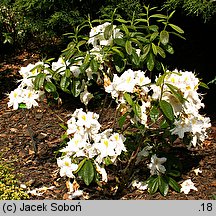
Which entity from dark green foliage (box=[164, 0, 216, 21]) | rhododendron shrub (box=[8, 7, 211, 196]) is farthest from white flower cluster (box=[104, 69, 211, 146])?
dark green foliage (box=[164, 0, 216, 21])

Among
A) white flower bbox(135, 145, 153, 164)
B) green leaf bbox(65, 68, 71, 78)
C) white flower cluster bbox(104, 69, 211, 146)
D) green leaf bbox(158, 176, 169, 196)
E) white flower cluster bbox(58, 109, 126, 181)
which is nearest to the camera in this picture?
white flower cluster bbox(104, 69, 211, 146)

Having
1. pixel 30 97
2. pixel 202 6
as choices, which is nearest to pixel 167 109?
pixel 30 97

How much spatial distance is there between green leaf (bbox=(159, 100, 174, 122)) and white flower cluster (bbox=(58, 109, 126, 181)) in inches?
14.6

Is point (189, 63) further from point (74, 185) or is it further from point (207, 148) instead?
point (74, 185)

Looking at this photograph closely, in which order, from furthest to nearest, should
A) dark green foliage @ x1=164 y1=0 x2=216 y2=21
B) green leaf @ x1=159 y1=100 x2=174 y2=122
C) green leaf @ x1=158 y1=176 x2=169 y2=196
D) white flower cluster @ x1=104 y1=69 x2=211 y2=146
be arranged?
dark green foliage @ x1=164 y1=0 x2=216 y2=21
green leaf @ x1=158 y1=176 x2=169 y2=196
white flower cluster @ x1=104 y1=69 x2=211 y2=146
green leaf @ x1=159 y1=100 x2=174 y2=122

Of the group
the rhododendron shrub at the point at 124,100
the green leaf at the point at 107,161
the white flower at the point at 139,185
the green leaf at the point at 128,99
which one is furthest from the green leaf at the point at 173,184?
the green leaf at the point at 128,99

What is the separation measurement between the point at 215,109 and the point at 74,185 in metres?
1.87

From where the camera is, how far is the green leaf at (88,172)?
2.98 meters

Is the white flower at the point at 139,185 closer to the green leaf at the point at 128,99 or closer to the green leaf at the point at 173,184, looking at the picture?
the green leaf at the point at 173,184

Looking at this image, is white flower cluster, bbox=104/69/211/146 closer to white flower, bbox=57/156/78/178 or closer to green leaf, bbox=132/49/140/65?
green leaf, bbox=132/49/140/65

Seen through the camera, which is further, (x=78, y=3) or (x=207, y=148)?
(x=78, y=3)

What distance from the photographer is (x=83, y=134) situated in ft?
10.2

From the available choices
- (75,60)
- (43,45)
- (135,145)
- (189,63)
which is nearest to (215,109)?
(189,63)

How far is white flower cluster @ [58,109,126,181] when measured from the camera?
9.98 ft
